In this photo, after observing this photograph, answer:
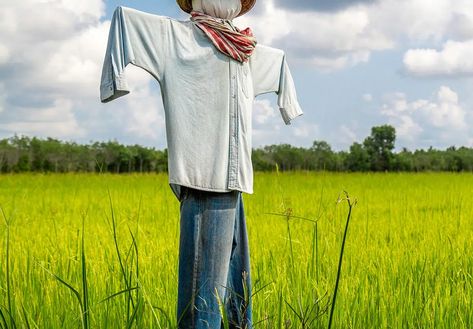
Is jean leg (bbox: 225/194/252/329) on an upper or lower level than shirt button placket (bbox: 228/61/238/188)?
lower

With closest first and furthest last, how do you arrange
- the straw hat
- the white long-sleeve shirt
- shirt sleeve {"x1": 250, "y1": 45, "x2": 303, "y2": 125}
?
the white long-sleeve shirt → the straw hat → shirt sleeve {"x1": 250, "y1": 45, "x2": 303, "y2": 125}

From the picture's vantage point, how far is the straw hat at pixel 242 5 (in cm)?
205

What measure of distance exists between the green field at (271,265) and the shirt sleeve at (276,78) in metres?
0.38

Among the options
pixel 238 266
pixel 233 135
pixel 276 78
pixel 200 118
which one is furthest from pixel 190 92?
pixel 238 266

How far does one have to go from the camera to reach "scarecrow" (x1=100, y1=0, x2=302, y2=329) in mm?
1850

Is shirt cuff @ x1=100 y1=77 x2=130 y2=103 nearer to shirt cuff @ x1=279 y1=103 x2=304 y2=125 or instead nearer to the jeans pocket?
the jeans pocket

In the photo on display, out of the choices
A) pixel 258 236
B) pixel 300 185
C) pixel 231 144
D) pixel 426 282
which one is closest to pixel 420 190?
pixel 300 185

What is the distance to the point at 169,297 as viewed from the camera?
8.91 feet

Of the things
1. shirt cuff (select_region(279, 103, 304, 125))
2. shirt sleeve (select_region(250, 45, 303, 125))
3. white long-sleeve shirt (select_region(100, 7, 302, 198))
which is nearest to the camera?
white long-sleeve shirt (select_region(100, 7, 302, 198))

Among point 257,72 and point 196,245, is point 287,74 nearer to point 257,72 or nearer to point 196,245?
point 257,72

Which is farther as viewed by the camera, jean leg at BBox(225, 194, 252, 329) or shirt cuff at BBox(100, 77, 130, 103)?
jean leg at BBox(225, 194, 252, 329)

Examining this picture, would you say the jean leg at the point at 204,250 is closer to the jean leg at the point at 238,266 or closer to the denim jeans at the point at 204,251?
the denim jeans at the point at 204,251

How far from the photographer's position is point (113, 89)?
6.10 feet

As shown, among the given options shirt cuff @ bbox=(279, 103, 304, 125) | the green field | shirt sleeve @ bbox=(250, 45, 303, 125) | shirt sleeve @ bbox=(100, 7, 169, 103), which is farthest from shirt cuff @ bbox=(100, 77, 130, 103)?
shirt cuff @ bbox=(279, 103, 304, 125)
